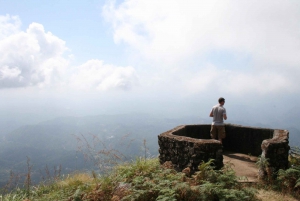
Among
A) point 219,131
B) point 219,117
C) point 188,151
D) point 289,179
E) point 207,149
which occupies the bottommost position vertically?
point 289,179

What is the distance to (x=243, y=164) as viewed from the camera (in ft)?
25.6

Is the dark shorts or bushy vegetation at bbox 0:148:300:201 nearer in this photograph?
bushy vegetation at bbox 0:148:300:201

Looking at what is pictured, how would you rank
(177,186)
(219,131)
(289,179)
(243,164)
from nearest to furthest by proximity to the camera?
1. (177,186)
2. (289,179)
3. (243,164)
4. (219,131)

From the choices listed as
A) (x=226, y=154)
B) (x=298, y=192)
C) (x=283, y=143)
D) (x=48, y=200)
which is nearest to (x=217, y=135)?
(x=226, y=154)

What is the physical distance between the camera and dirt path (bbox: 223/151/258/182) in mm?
6708

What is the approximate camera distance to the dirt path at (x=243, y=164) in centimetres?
671

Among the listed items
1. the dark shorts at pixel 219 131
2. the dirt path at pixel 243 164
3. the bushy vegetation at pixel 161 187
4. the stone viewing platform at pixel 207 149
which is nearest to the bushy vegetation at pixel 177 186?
the bushy vegetation at pixel 161 187

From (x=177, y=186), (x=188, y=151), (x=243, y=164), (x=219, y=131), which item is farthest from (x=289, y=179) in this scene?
(x=219, y=131)

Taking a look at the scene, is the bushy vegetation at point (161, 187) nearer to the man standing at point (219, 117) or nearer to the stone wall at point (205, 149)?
the stone wall at point (205, 149)

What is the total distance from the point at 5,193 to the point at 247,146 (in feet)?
32.0

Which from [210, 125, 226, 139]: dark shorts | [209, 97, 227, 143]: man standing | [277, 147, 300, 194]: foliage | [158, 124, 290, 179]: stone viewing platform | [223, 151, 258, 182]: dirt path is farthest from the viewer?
[210, 125, 226, 139]: dark shorts

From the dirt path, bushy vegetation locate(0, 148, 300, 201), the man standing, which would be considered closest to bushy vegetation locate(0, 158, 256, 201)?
bushy vegetation locate(0, 148, 300, 201)

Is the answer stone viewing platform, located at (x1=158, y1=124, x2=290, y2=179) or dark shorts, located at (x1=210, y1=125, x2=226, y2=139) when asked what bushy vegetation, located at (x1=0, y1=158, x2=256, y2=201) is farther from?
dark shorts, located at (x1=210, y1=125, x2=226, y2=139)

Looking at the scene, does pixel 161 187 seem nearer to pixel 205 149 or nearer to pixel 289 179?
pixel 205 149
